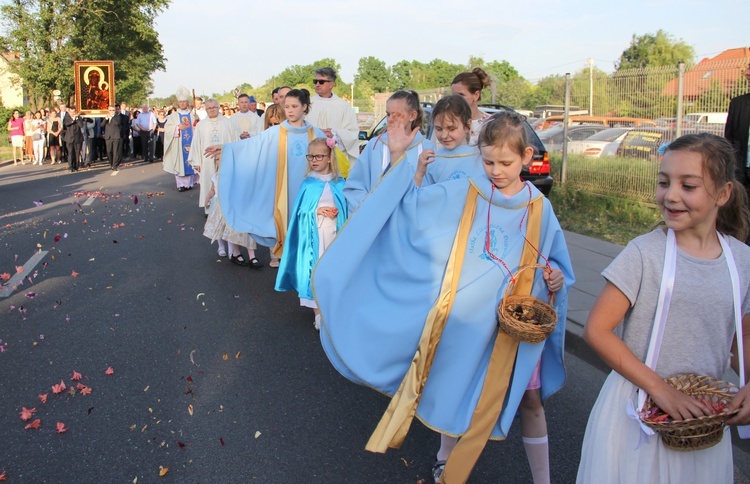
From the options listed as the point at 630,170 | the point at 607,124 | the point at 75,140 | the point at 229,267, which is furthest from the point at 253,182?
the point at 75,140

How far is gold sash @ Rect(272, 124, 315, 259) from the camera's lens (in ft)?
24.1

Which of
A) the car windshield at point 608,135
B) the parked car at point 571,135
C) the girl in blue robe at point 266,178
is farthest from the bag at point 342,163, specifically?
the parked car at point 571,135

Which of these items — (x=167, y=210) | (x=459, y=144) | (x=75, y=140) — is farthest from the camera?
(x=75, y=140)

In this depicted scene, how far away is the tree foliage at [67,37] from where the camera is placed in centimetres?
3531

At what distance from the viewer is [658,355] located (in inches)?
86.4

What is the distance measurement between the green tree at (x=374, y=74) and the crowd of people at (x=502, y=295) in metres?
108

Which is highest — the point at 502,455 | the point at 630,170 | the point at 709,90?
the point at 709,90

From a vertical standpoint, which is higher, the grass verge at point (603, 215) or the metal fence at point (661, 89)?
the metal fence at point (661, 89)

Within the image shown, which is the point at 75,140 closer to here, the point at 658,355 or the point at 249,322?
the point at 249,322

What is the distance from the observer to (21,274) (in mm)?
8031

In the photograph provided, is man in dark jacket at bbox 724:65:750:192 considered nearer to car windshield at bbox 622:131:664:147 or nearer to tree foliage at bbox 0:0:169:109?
car windshield at bbox 622:131:664:147

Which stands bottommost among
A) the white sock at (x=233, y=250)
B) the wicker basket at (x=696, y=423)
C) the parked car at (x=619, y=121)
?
the white sock at (x=233, y=250)

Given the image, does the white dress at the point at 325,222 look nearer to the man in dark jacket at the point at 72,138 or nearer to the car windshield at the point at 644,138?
the car windshield at the point at 644,138

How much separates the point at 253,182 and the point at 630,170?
7.21 m
